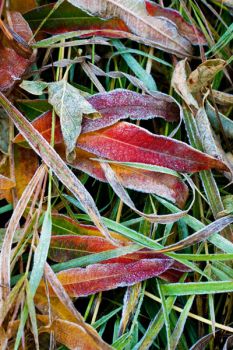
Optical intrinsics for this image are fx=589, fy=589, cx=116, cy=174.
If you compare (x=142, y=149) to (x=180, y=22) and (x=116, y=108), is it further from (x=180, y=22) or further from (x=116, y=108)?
(x=180, y=22)

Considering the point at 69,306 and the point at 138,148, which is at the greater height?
the point at 138,148

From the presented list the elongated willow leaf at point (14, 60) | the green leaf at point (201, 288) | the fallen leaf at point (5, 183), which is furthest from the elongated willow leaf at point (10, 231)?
the green leaf at point (201, 288)

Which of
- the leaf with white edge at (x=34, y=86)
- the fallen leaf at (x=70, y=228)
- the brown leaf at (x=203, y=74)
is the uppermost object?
the brown leaf at (x=203, y=74)

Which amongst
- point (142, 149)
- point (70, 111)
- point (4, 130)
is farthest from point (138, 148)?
point (4, 130)

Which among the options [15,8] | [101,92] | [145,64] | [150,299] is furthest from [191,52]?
[150,299]

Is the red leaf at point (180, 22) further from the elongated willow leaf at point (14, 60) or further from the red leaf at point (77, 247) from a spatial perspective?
the red leaf at point (77, 247)

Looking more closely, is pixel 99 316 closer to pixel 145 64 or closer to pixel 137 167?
pixel 137 167
